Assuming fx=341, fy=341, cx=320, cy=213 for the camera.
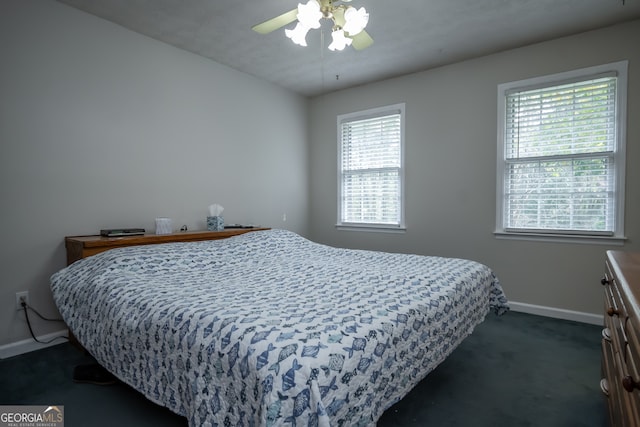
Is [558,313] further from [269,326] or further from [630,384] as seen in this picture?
[269,326]

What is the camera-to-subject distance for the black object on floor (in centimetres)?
202

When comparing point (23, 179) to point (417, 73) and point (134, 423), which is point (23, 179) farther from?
point (417, 73)

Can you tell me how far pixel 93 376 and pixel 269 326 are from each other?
1544 millimetres

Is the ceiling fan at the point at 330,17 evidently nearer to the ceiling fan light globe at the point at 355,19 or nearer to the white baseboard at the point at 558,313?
the ceiling fan light globe at the point at 355,19

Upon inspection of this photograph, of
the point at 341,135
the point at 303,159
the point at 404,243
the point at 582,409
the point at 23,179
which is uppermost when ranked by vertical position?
the point at 341,135

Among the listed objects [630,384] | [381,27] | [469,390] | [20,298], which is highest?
[381,27]

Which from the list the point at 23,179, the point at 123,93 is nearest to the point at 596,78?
the point at 123,93

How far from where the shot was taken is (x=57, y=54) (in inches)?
101

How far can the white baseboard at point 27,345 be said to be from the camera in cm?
238

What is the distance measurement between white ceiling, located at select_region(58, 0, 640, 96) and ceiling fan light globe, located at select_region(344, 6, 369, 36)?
725 mm

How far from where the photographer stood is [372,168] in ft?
14.0

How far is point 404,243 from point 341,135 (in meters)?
1.63

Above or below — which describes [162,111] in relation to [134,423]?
above

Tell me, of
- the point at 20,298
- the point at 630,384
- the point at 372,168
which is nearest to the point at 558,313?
the point at 372,168
